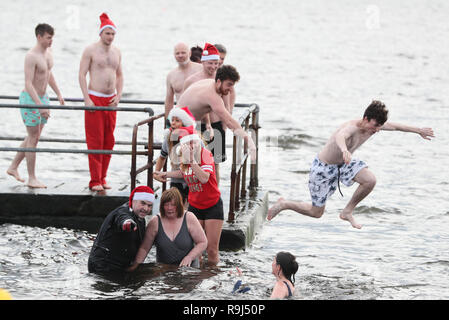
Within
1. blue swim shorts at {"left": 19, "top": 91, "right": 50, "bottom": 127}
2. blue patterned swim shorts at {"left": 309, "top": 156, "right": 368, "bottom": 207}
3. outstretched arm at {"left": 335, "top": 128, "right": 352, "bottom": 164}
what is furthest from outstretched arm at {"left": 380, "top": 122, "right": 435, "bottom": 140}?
blue swim shorts at {"left": 19, "top": 91, "right": 50, "bottom": 127}

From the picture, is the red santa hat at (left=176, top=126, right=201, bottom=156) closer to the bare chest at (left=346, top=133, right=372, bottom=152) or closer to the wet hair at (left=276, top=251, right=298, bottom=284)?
the wet hair at (left=276, top=251, right=298, bottom=284)

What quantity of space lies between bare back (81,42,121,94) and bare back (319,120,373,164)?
3146 millimetres

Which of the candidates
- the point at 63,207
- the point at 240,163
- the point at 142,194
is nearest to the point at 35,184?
the point at 63,207

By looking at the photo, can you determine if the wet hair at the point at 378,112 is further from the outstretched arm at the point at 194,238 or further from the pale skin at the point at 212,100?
the outstretched arm at the point at 194,238

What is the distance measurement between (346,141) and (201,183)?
6.07 ft

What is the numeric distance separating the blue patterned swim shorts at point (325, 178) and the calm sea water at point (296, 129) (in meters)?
0.96

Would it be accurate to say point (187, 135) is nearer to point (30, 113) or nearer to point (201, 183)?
point (201, 183)

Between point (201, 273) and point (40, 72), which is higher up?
point (40, 72)

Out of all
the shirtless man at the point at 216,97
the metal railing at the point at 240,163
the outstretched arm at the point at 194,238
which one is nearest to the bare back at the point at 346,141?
the shirtless man at the point at 216,97

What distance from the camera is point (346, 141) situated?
9.61 meters

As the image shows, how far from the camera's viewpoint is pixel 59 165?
2056 cm
